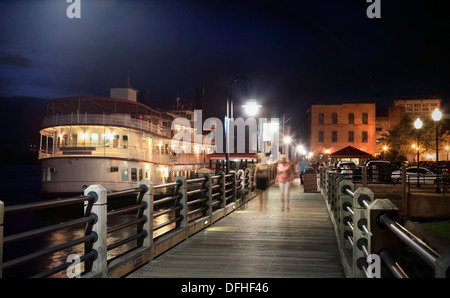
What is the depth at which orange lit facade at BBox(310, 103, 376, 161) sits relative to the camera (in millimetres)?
65375

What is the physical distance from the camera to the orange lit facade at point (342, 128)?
6538cm

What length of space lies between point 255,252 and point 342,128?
61.1m

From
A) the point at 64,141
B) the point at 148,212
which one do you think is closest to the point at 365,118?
the point at 64,141

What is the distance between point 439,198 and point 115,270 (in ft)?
63.8

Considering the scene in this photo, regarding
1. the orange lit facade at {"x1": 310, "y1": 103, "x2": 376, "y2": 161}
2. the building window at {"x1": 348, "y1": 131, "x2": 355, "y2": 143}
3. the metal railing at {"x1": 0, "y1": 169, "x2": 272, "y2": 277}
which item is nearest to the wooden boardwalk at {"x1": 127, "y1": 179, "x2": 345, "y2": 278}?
the metal railing at {"x1": 0, "y1": 169, "x2": 272, "y2": 277}

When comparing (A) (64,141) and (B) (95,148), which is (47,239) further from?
(A) (64,141)

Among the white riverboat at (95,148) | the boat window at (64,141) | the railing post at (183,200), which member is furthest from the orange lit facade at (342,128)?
the railing post at (183,200)

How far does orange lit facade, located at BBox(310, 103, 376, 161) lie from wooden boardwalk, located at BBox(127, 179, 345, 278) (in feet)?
183

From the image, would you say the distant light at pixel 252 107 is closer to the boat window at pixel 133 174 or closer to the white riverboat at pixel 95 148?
the white riverboat at pixel 95 148

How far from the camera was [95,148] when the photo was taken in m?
33.4

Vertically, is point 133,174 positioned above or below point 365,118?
below

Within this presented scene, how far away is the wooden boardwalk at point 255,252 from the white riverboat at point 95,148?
2393cm

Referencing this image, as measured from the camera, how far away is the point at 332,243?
8758mm
